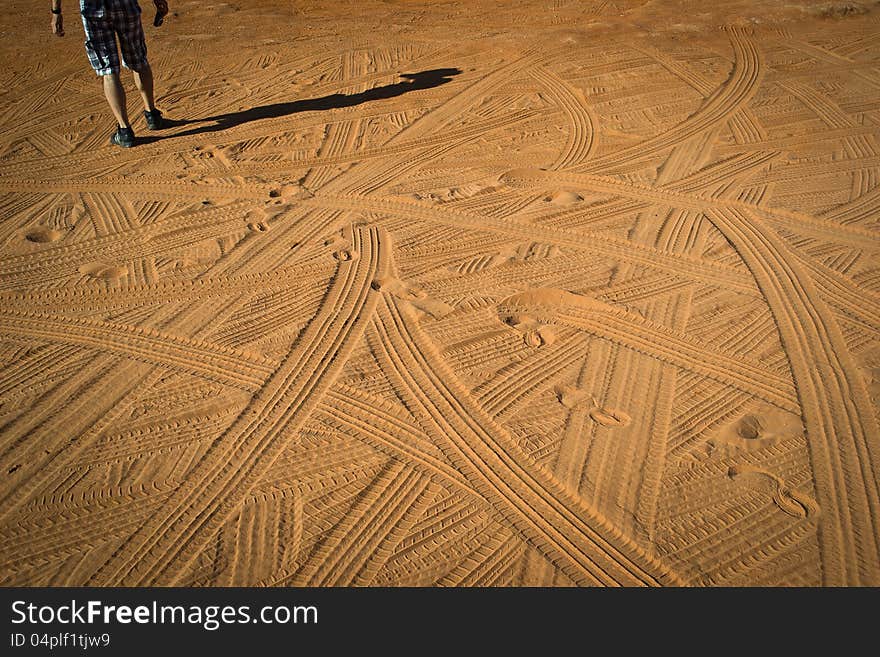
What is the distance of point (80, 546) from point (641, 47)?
8.28 meters

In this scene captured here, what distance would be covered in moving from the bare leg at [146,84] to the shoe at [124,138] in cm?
36

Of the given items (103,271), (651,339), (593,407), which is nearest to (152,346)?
(103,271)

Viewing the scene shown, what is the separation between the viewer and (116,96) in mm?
6785

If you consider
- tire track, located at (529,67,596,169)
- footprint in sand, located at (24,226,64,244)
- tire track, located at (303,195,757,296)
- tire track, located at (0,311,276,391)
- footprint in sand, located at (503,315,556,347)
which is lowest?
footprint in sand, located at (24,226,64,244)

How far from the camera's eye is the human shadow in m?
7.38

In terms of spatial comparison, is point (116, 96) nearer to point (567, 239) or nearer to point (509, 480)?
point (567, 239)

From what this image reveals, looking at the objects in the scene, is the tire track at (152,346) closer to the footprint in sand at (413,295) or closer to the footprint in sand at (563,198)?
the footprint in sand at (413,295)

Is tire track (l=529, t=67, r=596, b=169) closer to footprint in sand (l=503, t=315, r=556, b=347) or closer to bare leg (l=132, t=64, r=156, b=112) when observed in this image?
footprint in sand (l=503, t=315, r=556, b=347)

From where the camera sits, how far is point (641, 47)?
894cm

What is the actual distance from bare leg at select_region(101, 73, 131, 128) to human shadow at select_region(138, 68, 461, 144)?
11.1 inches

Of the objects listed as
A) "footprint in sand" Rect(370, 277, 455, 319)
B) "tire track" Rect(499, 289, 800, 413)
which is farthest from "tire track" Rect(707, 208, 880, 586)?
"footprint in sand" Rect(370, 277, 455, 319)

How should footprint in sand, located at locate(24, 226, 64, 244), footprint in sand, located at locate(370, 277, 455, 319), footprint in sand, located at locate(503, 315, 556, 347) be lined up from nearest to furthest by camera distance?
footprint in sand, located at locate(503, 315, 556, 347), footprint in sand, located at locate(370, 277, 455, 319), footprint in sand, located at locate(24, 226, 64, 244)

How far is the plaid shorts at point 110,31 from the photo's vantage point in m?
6.39

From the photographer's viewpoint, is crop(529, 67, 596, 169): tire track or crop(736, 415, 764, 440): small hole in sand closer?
crop(736, 415, 764, 440): small hole in sand
